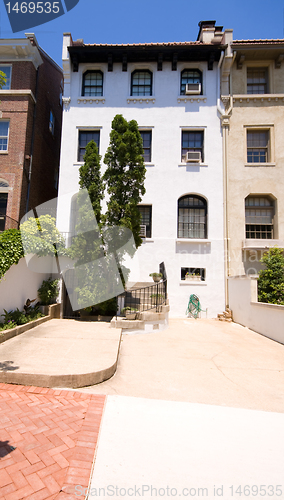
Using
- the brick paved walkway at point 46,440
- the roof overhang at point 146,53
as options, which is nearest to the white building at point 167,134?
the roof overhang at point 146,53

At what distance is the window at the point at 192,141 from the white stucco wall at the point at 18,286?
938 cm

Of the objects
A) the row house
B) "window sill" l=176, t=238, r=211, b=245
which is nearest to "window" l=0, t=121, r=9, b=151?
"window sill" l=176, t=238, r=211, b=245

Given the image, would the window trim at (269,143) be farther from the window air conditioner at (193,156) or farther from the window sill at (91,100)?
the window sill at (91,100)

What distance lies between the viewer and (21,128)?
1328 centimetres

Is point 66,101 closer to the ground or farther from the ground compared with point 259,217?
farther from the ground

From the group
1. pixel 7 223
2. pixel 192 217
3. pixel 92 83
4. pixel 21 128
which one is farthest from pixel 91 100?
pixel 192 217

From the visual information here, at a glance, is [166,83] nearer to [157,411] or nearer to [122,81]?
[122,81]

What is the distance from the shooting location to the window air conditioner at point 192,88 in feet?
44.3

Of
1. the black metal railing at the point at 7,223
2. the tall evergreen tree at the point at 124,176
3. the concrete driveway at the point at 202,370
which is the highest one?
the tall evergreen tree at the point at 124,176

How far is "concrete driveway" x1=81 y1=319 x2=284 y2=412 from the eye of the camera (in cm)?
422

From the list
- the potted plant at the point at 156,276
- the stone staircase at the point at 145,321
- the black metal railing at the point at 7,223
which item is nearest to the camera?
the stone staircase at the point at 145,321

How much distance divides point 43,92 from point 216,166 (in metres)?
10.7

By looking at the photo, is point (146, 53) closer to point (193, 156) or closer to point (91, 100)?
point (91, 100)

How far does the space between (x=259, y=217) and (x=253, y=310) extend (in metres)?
5.50
